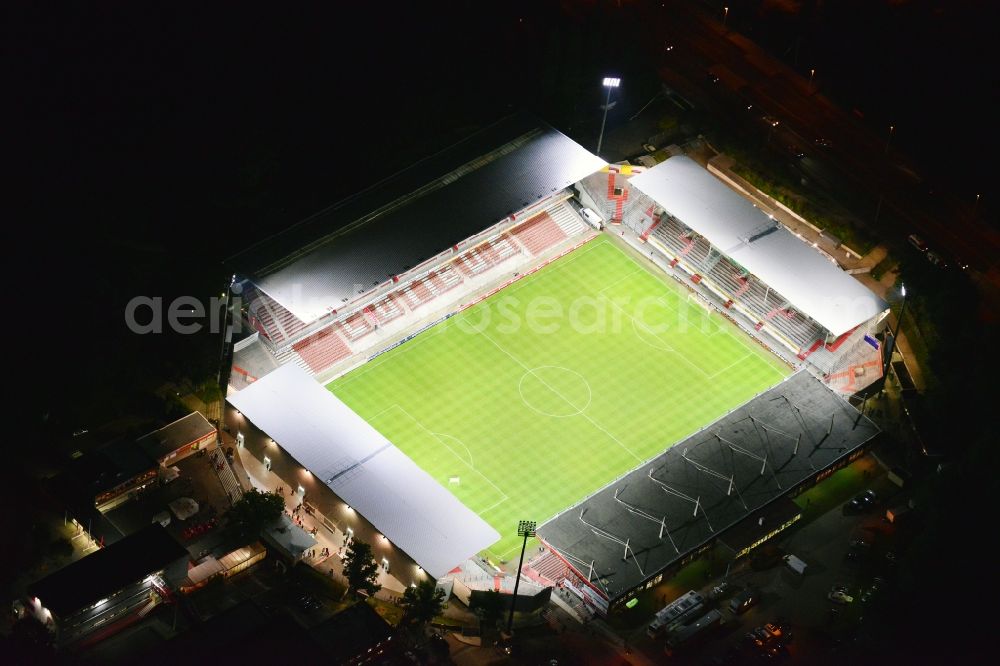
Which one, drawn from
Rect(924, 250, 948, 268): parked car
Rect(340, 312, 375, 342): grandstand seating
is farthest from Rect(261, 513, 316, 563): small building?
Rect(924, 250, 948, 268): parked car

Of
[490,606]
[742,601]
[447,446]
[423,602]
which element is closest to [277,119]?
[447,446]

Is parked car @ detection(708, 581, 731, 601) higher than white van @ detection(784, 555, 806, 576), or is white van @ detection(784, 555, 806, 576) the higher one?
white van @ detection(784, 555, 806, 576)

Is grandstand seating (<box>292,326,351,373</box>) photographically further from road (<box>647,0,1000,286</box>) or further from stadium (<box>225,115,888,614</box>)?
road (<box>647,0,1000,286</box>)

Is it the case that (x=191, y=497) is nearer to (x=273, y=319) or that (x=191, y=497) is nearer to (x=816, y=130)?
(x=273, y=319)

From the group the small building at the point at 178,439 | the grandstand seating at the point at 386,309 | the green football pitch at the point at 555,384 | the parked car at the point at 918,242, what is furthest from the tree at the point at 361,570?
the parked car at the point at 918,242

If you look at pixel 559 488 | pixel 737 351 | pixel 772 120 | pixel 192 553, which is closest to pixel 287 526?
pixel 192 553

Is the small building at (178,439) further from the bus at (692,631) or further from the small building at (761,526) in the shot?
the small building at (761,526)
